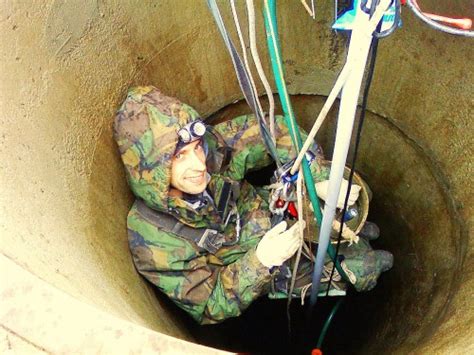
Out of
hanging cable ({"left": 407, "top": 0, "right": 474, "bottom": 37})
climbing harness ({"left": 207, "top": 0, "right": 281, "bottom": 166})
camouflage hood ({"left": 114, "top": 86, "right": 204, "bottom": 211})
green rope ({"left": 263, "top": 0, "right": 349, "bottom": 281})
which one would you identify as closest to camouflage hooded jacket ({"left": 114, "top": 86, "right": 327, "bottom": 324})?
camouflage hood ({"left": 114, "top": 86, "right": 204, "bottom": 211})

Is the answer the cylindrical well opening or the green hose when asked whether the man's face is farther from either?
the green hose

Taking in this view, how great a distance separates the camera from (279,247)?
4.79 feet

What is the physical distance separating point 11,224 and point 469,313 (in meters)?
1.08

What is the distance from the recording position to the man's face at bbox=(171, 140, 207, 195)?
1.35 meters

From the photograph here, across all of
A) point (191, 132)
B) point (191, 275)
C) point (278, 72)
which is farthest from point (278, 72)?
point (191, 275)

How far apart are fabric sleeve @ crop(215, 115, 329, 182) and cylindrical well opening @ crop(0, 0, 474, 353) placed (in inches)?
7.3

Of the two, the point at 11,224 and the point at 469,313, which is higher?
the point at 11,224

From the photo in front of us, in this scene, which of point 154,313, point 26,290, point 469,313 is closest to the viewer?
point 26,290

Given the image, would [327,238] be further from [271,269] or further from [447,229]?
[447,229]

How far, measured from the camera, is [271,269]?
1.50 m

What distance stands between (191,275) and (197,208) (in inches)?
8.0

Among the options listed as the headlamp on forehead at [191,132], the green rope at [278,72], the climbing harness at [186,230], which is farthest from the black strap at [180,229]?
the green rope at [278,72]

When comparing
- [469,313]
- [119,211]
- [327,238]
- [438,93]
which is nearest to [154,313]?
[119,211]

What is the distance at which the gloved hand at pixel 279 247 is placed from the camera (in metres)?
1.46
